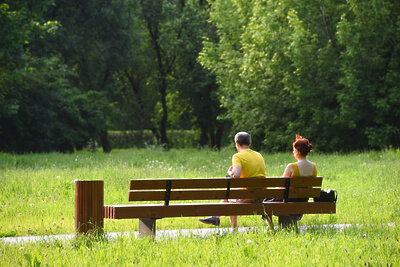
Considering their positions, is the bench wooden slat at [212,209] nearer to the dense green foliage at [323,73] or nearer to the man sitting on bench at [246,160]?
the man sitting on bench at [246,160]

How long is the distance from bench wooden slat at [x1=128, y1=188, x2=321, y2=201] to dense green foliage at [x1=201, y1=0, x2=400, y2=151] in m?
15.2

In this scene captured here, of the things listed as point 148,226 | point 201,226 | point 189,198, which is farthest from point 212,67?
point 148,226

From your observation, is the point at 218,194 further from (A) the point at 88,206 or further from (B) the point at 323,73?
(B) the point at 323,73

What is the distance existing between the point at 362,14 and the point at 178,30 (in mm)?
17610

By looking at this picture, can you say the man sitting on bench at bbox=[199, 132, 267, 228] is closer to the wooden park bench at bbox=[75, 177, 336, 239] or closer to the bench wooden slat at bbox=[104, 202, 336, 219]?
the wooden park bench at bbox=[75, 177, 336, 239]

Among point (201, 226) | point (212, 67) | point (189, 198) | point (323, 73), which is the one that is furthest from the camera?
point (212, 67)

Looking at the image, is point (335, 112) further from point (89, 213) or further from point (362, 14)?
point (89, 213)

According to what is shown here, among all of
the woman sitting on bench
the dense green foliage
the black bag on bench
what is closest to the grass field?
the woman sitting on bench

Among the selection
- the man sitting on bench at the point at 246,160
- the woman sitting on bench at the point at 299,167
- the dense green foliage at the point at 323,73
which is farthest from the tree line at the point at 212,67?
the woman sitting on bench at the point at 299,167

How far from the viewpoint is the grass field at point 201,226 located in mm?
5652

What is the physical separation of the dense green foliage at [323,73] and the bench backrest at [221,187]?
49.9 feet

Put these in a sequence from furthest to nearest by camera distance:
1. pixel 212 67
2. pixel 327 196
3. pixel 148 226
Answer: pixel 212 67
pixel 327 196
pixel 148 226

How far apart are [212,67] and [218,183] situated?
25216 mm

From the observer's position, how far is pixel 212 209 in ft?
22.7
